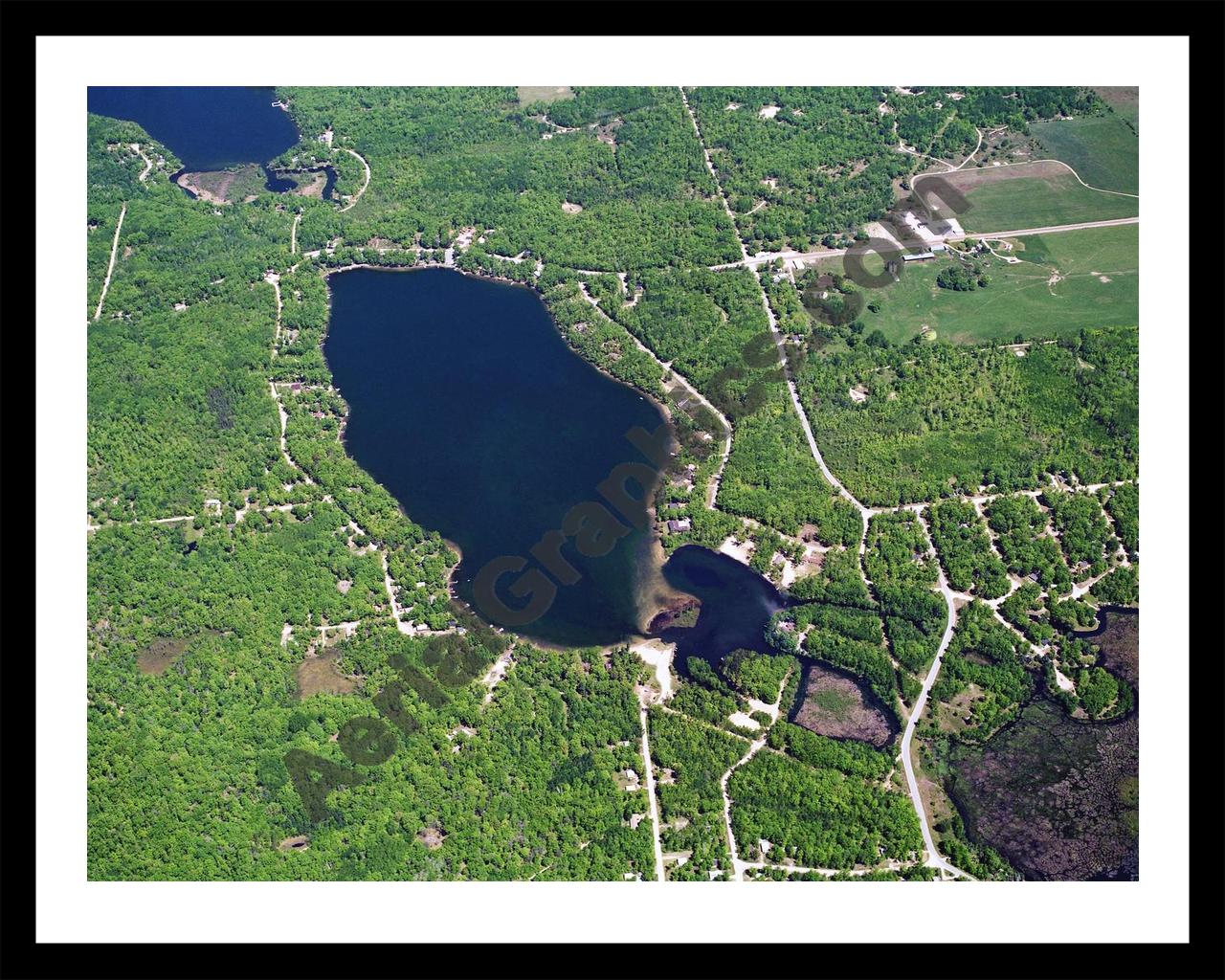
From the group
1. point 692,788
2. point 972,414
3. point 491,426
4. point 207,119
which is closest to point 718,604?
point 692,788

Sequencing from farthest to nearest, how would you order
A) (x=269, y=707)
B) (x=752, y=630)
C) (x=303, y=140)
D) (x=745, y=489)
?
(x=303, y=140), (x=745, y=489), (x=752, y=630), (x=269, y=707)

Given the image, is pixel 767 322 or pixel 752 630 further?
pixel 767 322

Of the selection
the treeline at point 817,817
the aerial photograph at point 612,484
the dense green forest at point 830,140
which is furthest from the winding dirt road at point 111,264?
the treeline at point 817,817

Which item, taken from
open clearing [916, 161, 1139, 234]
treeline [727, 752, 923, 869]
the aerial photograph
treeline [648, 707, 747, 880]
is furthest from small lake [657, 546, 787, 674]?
open clearing [916, 161, 1139, 234]

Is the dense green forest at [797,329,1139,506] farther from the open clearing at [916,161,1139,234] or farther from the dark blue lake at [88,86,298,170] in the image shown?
the dark blue lake at [88,86,298,170]

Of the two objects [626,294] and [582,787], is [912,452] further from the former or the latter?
[582,787]

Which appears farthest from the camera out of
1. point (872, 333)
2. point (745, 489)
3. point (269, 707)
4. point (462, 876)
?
point (872, 333)

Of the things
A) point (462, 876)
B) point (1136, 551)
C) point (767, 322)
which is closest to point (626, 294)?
point (767, 322)
